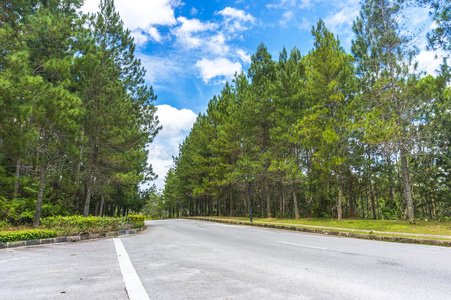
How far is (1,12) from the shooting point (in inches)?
571

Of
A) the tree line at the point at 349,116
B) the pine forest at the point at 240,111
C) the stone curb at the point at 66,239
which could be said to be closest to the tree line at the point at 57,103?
the pine forest at the point at 240,111

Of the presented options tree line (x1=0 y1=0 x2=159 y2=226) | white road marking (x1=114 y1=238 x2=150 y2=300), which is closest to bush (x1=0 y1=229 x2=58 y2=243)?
tree line (x1=0 y1=0 x2=159 y2=226)

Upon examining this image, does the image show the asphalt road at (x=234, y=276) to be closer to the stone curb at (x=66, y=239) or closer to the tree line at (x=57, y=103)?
the stone curb at (x=66, y=239)

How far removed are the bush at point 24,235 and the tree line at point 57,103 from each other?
3.63 meters

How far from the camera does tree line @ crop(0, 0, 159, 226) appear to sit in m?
12.1

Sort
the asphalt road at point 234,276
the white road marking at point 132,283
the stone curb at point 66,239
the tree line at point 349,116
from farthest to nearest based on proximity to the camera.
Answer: the tree line at point 349,116 < the stone curb at point 66,239 < the asphalt road at point 234,276 < the white road marking at point 132,283

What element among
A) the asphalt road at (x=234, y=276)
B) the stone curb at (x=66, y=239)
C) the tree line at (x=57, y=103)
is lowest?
the stone curb at (x=66, y=239)

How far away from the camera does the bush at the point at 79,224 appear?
1212 cm

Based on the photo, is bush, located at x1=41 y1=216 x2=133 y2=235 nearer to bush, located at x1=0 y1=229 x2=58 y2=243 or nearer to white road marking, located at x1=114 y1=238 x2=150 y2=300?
bush, located at x1=0 y1=229 x2=58 y2=243

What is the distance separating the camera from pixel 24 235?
1027cm

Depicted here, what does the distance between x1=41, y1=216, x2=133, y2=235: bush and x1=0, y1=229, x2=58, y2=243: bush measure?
57cm

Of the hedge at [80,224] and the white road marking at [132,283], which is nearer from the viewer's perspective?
the white road marking at [132,283]

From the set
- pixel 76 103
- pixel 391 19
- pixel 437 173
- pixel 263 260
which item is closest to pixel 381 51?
pixel 391 19

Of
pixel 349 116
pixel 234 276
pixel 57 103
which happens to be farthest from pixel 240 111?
pixel 234 276
